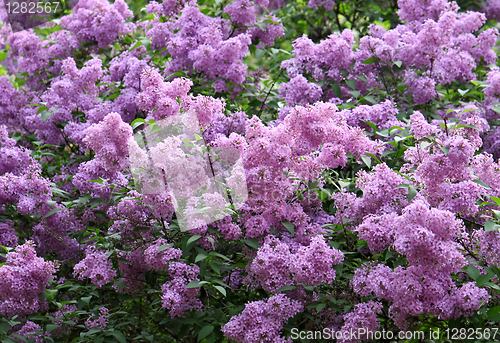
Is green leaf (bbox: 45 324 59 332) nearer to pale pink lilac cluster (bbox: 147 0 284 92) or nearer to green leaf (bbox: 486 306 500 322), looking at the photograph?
pale pink lilac cluster (bbox: 147 0 284 92)

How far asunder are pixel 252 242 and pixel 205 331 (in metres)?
0.68

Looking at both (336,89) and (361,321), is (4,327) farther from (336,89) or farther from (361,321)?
(336,89)

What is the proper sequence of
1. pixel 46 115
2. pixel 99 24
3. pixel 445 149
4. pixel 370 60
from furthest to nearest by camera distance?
pixel 99 24, pixel 370 60, pixel 46 115, pixel 445 149

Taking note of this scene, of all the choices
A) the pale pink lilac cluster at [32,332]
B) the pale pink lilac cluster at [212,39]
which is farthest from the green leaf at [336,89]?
Result: the pale pink lilac cluster at [32,332]

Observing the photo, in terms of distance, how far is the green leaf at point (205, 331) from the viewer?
3.43 m

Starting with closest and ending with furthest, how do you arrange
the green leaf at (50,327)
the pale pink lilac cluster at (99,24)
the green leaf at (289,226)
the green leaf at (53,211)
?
the green leaf at (289,226) < the green leaf at (50,327) < the green leaf at (53,211) < the pale pink lilac cluster at (99,24)

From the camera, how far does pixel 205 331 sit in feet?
11.3

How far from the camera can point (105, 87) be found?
18.4 ft

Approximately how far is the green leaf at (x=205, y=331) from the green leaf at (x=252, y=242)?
612 mm

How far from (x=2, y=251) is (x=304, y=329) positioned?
274 cm

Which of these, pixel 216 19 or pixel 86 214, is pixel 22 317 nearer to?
pixel 86 214

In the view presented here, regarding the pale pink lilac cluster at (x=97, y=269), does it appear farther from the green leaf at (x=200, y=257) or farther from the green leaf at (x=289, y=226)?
the green leaf at (x=289, y=226)

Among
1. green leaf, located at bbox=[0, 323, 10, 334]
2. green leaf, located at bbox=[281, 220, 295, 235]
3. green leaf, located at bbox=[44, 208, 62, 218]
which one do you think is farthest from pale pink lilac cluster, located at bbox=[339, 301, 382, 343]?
green leaf, located at bbox=[44, 208, 62, 218]

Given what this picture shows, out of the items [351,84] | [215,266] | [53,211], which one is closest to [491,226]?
[215,266]
